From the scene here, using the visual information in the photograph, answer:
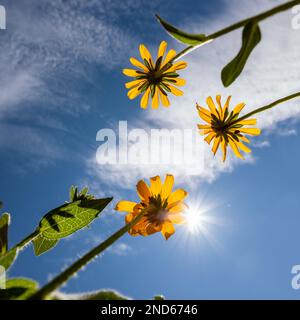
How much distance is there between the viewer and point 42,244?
93cm

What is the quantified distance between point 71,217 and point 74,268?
252 mm

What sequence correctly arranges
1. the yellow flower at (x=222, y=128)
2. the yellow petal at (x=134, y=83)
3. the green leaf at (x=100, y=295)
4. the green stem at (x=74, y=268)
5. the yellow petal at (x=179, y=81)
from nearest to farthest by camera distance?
the green stem at (x=74, y=268) < the green leaf at (x=100, y=295) < the yellow flower at (x=222, y=128) < the yellow petal at (x=179, y=81) < the yellow petal at (x=134, y=83)

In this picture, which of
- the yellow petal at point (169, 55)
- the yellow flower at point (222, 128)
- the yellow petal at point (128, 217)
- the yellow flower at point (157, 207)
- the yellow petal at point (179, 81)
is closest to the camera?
the yellow flower at point (157, 207)

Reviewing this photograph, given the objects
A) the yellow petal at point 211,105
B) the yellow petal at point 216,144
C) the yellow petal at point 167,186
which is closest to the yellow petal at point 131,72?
the yellow petal at point 211,105

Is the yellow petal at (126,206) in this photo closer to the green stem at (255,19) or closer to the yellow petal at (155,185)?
the yellow petal at (155,185)

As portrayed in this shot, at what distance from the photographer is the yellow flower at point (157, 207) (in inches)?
39.7

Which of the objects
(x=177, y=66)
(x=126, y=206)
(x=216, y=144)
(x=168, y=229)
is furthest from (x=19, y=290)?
(x=177, y=66)

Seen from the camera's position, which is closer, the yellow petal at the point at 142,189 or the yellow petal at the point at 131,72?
the yellow petal at the point at 142,189

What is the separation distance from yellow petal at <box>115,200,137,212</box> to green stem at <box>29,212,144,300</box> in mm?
530

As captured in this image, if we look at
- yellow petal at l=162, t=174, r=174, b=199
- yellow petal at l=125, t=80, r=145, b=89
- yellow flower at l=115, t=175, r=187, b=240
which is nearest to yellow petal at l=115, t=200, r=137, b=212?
yellow flower at l=115, t=175, r=187, b=240

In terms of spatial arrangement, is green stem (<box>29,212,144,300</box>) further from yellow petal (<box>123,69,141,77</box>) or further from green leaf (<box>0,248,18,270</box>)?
yellow petal (<box>123,69,141,77</box>)

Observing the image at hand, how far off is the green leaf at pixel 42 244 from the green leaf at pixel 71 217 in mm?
60

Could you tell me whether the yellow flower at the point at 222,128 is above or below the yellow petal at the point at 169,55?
below

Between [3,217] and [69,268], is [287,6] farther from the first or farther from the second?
[3,217]
